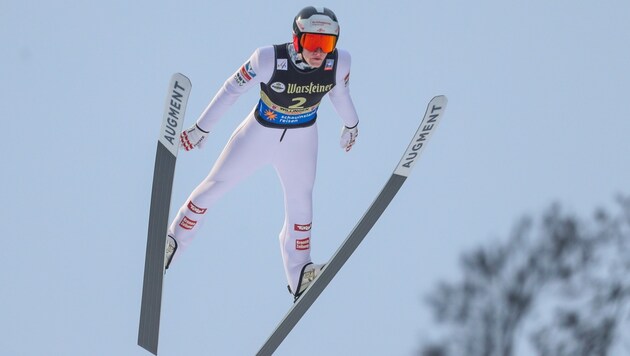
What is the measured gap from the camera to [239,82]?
43.1 ft

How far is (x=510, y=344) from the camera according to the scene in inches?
640

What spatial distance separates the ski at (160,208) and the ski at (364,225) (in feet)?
3.16

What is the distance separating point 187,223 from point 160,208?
2.62ft

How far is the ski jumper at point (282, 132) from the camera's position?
1307cm

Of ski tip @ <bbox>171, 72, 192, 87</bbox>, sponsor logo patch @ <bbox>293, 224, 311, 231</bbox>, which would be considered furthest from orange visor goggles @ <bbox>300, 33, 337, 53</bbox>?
sponsor logo patch @ <bbox>293, 224, 311, 231</bbox>

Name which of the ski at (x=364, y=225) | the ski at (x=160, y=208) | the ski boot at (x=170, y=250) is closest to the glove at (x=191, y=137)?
the ski at (x=160, y=208)

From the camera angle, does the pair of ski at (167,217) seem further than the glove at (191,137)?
No

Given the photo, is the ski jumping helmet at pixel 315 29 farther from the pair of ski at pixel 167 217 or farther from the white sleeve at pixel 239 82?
the pair of ski at pixel 167 217

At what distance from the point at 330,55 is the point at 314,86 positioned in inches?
10.5

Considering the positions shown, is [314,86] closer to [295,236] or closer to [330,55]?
[330,55]

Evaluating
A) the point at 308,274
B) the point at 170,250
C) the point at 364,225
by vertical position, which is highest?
the point at 364,225

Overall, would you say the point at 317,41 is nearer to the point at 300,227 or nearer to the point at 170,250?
the point at 300,227

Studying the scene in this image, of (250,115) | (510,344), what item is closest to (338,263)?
(250,115)

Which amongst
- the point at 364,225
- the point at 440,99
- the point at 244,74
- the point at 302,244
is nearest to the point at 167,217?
the point at 244,74
